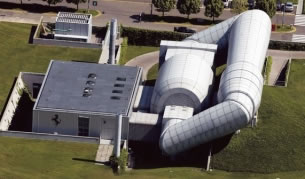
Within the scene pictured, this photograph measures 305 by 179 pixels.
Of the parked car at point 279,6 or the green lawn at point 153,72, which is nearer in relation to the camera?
the green lawn at point 153,72

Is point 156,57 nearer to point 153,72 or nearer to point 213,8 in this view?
point 153,72

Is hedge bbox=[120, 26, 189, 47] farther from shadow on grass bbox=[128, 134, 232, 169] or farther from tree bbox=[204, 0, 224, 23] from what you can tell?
shadow on grass bbox=[128, 134, 232, 169]

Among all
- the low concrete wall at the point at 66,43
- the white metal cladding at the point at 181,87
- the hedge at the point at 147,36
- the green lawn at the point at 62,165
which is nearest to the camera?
the green lawn at the point at 62,165

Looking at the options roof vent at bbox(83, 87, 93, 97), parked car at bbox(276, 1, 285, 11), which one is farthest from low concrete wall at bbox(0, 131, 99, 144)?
parked car at bbox(276, 1, 285, 11)

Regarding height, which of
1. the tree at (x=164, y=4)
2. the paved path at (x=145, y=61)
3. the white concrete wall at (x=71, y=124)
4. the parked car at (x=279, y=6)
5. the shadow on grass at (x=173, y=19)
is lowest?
the white concrete wall at (x=71, y=124)

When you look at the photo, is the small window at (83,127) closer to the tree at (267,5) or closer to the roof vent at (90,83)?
the roof vent at (90,83)

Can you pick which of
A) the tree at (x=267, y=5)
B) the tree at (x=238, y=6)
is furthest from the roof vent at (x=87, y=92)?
the tree at (x=267, y=5)

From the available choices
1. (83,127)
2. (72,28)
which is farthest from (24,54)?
(83,127)
